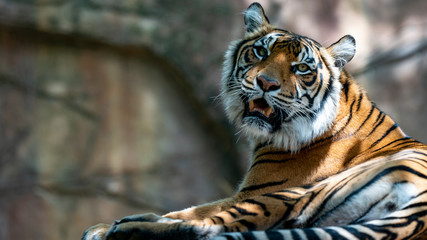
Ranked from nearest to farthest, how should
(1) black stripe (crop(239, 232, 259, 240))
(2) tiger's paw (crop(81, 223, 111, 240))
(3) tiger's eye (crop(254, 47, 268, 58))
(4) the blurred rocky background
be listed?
(1) black stripe (crop(239, 232, 259, 240)) → (2) tiger's paw (crop(81, 223, 111, 240)) → (3) tiger's eye (crop(254, 47, 268, 58)) → (4) the blurred rocky background

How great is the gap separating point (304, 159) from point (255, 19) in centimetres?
104

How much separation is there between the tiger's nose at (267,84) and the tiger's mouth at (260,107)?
11cm

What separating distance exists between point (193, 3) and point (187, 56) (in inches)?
23.6

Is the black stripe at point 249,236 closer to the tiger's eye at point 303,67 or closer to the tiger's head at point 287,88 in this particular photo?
the tiger's head at point 287,88

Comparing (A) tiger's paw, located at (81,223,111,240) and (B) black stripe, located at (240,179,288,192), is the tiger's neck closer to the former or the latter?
(B) black stripe, located at (240,179,288,192)

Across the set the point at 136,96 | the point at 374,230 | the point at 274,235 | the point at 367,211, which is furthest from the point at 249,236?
the point at 136,96

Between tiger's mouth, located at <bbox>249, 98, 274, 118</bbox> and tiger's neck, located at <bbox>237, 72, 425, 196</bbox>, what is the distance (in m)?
0.20

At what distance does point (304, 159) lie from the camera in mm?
3393

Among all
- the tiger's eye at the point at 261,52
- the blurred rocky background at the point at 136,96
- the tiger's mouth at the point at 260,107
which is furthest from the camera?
the blurred rocky background at the point at 136,96

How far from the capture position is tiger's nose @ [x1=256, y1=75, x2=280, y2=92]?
3.30 metres

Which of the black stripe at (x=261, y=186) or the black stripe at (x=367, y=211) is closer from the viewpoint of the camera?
the black stripe at (x=367, y=211)

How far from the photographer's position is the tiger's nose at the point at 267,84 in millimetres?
3297

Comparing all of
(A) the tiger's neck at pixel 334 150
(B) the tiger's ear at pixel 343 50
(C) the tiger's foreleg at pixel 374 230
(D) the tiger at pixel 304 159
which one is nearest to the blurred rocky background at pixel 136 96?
(D) the tiger at pixel 304 159

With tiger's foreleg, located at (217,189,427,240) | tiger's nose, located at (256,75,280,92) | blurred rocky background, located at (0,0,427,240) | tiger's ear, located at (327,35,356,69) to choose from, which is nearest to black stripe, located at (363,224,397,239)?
tiger's foreleg, located at (217,189,427,240)
